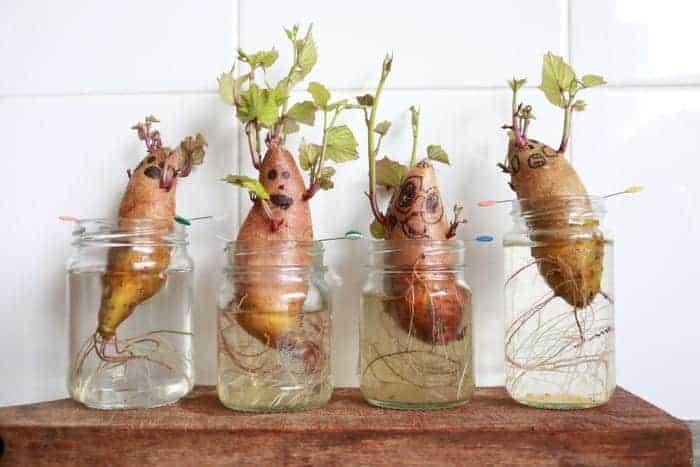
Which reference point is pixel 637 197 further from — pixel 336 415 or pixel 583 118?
pixel 336 415

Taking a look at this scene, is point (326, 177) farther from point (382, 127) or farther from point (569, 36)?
point (569, 36)

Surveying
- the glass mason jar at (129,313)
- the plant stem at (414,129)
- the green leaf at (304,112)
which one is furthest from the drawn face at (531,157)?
the glass mason jar at (129,313)

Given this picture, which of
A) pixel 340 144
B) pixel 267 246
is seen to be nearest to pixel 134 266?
pixel 267 246

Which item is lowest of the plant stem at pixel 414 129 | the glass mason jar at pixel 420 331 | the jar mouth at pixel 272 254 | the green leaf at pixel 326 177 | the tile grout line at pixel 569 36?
the glass mason jar at pixel 420 331

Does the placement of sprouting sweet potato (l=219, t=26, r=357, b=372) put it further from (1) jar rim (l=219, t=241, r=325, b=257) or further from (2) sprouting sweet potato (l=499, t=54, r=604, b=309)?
(2) sprouting sweet potato (l=499, t=54, r=604, b=309)

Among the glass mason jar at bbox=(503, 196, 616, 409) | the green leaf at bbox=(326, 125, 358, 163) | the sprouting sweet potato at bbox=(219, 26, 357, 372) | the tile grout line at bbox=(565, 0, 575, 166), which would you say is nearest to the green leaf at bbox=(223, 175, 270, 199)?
the sprouting sweet potato at bbox=(219, 26, 357, 372)

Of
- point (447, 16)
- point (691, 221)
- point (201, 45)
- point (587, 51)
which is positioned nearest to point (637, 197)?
point (691, 221)

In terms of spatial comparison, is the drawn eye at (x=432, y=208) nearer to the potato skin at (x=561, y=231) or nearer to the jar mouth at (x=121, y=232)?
the potato skin at (x=561, y=231)
